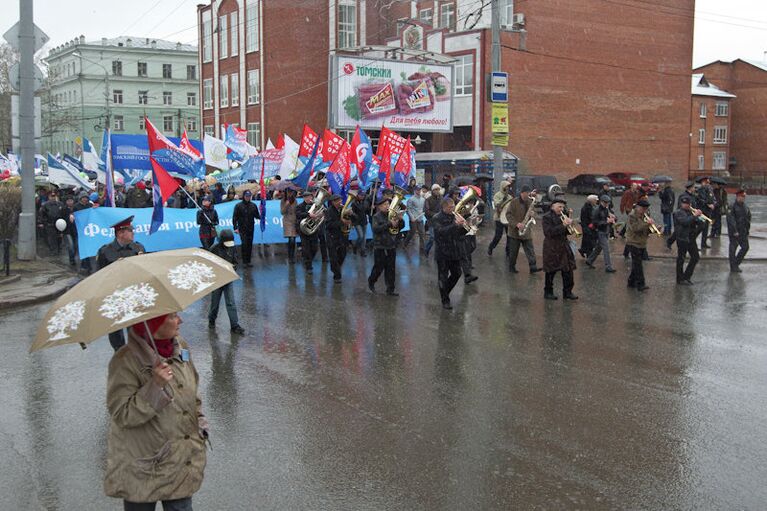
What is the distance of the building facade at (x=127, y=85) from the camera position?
272ft

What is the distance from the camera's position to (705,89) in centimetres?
A: 6625

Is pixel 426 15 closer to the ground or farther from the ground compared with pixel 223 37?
farther from the ground

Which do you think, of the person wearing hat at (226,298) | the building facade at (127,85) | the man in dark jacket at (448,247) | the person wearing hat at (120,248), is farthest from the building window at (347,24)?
the person wearing hat at (120,248)

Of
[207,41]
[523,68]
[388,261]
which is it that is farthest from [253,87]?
[388,261]

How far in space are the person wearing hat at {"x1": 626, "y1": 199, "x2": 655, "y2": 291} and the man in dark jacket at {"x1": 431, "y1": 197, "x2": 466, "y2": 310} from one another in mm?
3428

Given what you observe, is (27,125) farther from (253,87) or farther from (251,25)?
(251,25)

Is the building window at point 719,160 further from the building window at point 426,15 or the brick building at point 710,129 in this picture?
the building window at point 426,15

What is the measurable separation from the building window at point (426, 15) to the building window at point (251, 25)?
11044 mm

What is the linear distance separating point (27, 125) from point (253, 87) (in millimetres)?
37427

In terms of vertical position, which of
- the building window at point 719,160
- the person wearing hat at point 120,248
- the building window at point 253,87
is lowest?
the person wearing hat at point 120,248

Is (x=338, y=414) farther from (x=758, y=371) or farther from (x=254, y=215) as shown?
(x=254, y=215)

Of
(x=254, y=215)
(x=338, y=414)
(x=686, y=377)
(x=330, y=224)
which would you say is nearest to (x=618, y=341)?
(x=686, y=377)

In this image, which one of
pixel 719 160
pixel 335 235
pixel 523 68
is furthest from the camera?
pixel 719 160

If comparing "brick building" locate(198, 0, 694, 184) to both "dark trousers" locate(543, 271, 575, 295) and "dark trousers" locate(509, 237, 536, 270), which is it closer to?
"dark trousers" locate(509, 237, 536, 270)
